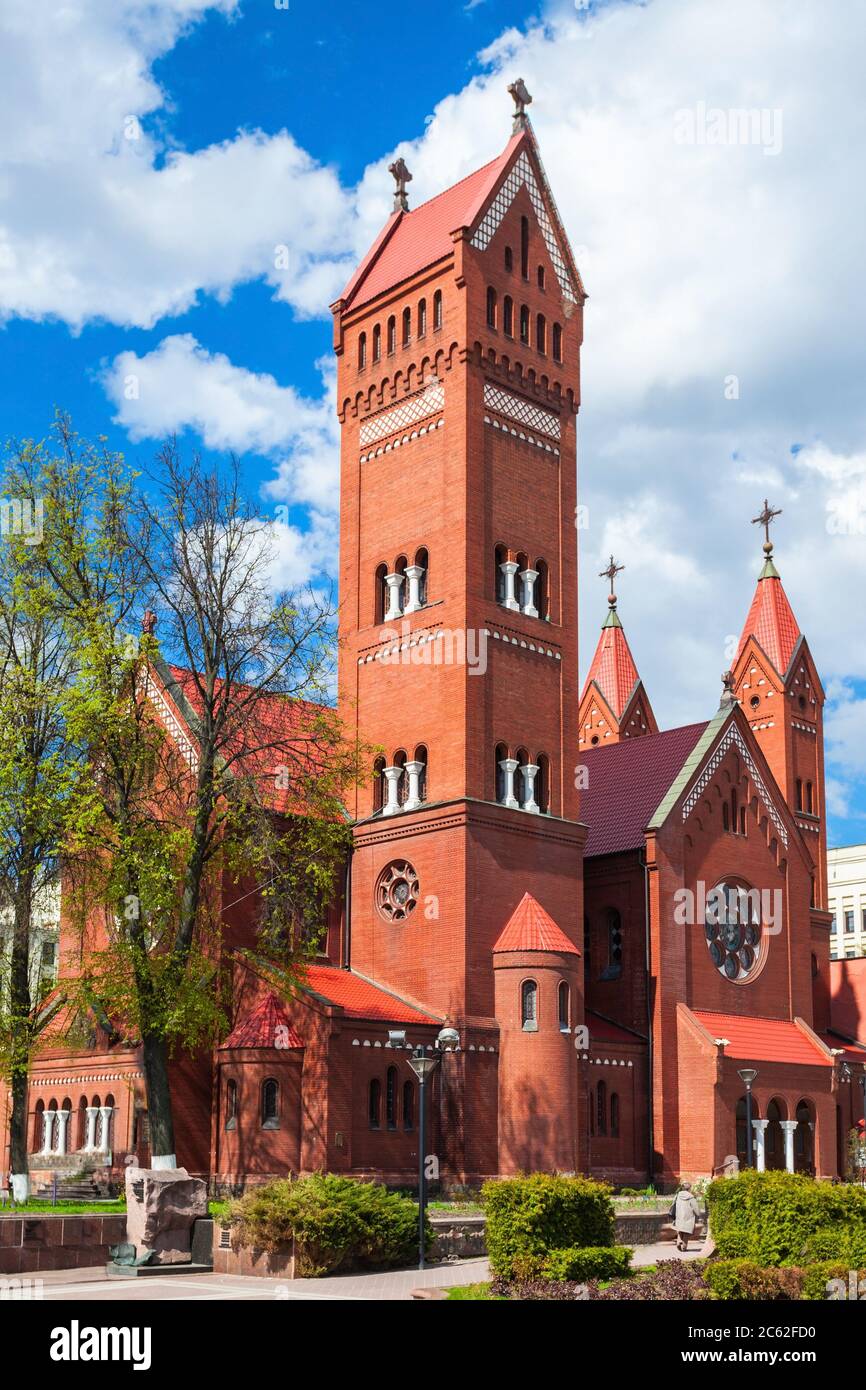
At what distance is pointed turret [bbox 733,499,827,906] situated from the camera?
61.2 meters

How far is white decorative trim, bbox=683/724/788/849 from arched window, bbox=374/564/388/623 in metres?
10.8

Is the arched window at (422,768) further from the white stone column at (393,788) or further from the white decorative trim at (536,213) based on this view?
the white decorative trim at (536,213)

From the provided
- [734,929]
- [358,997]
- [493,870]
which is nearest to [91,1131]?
[358,997]

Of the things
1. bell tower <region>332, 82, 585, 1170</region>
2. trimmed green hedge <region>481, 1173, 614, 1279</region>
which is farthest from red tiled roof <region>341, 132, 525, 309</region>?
trimmed green hedge <region>481, 1173, 614, 1279</region>

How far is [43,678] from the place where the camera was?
1297 inches

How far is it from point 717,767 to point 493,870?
1127 cm

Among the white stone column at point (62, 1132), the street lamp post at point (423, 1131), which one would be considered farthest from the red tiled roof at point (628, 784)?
the white stone column at point (62, 1132)

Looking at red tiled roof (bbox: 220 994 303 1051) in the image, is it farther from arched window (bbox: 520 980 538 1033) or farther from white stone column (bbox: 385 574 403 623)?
white stone column (bbox: 385 574 403 623)

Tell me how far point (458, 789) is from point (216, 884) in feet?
21.8

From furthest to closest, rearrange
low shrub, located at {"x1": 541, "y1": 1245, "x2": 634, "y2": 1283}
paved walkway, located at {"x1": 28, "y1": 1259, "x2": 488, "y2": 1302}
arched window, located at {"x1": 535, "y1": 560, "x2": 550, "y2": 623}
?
arched window, located at {"x1": 535, "y1": 560, "x2": 550, "y2": 623} < paved walkway, located at {"x1": 28, "y1": 1259, "x2": 488, "y2": 1302} < low shrub, located at {"x1": 541, "y1": 1245, "x2": 634, "y2": 1283}

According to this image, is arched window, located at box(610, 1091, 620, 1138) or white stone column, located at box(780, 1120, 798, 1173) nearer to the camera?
arched window, located at box(610, 1091, 620, 1138)

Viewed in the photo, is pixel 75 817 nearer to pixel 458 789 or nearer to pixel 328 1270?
pixel 328 1270

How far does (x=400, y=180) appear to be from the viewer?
47.9 m
